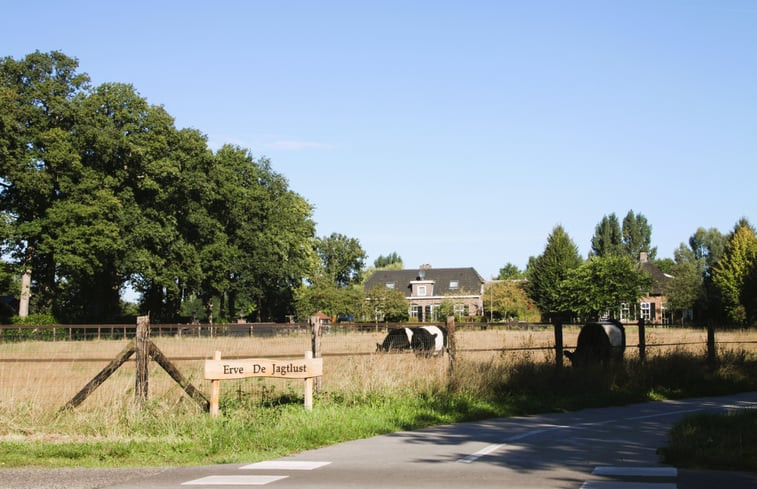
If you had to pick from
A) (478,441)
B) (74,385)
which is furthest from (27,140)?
(478,441)

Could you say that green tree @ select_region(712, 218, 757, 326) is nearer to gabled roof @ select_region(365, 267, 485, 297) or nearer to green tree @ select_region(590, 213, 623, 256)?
gabled roof @ select_region(365, 267, 485, 297)

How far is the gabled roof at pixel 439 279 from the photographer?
347 ft

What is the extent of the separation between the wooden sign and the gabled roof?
90.1 meters

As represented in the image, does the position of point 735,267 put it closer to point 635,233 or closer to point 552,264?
point 552,264

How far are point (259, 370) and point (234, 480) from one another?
184 inches

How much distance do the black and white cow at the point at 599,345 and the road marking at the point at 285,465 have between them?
11.7 metres

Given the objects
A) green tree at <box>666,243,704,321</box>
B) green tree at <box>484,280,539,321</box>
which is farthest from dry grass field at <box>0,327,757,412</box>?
green tree at <box>484,280,539,321</box>

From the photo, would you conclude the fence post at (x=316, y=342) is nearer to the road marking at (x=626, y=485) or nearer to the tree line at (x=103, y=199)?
the road marking at (x=626, y=485)

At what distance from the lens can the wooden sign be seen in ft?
41.6

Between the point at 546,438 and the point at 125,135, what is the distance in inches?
1893

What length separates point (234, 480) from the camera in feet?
27.8

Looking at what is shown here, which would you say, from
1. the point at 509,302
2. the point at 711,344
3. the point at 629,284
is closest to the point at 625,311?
the point at 629,284

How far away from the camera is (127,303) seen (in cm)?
9456

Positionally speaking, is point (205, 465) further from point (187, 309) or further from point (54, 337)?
point (187, 309)
